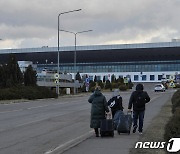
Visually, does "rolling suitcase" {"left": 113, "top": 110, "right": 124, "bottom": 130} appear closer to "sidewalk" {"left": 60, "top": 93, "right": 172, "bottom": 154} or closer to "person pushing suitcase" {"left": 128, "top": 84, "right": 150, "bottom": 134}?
"person pushing suitcase" {"left": 128, "top": 84, "right": 150, "bottom": 134}

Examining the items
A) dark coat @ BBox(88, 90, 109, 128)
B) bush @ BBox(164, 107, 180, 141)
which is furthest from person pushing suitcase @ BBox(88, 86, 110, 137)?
bush @ BBox(164, 107, 180, 141)

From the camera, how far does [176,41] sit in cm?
13250

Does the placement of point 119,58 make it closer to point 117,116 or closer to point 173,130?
point 117,116

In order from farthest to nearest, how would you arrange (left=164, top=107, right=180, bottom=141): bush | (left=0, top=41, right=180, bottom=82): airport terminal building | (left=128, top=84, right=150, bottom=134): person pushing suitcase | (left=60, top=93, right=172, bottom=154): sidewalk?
(left=0, top=41, right=180, bottom=82): airport terminal building, (left=128, top=84, right=150, bottom=134): person pushing suitcase, (left=60, top=93, right=172, bottom=154): sidewalk, (left=164, top=107, right=180, bottom=141): bush

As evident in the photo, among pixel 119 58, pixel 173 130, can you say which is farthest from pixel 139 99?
pixel 119 58

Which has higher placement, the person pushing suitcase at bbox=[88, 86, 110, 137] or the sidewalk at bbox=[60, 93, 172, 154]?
the person pushing suitcase at bbox=[88, 86, 110, 137]

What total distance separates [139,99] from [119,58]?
141750mm

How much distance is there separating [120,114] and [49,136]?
257 centimetres

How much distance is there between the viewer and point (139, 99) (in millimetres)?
14234

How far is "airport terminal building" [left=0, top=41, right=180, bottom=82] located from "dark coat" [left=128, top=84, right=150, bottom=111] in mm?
118689

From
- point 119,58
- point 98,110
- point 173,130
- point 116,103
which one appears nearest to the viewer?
point 173,130

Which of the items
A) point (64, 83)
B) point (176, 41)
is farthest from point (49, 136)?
point (176, 41)

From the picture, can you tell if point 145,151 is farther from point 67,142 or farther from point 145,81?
point 145,81

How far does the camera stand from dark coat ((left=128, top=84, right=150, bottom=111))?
14227 mm
